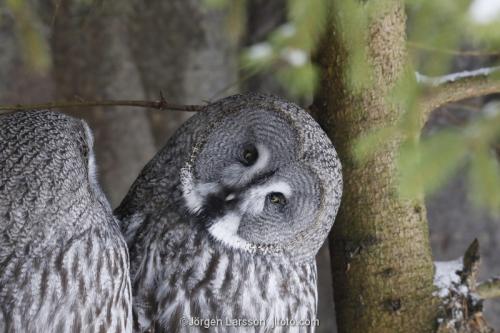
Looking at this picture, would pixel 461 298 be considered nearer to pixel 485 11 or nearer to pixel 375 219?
pixel 375 219

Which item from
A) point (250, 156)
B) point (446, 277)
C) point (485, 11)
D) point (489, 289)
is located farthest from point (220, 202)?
point (485, 11)

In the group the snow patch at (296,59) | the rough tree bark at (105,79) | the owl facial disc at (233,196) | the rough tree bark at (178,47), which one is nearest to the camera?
the owl facial disc at (233,196)

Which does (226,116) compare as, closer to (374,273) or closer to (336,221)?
(336,221)

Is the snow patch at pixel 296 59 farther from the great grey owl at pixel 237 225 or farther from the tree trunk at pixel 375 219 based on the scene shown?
the great grey owl at pixel 237 225

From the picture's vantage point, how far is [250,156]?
7.64 ft

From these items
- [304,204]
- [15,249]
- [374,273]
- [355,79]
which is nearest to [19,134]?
[15,249]

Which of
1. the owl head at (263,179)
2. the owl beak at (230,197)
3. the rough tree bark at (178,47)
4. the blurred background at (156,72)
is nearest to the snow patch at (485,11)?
the owl head at (263,179)

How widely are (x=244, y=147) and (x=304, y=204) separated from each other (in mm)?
243

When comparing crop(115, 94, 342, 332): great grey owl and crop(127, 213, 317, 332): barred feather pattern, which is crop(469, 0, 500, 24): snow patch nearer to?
crop(115, 94, 342, 332): great grey owl

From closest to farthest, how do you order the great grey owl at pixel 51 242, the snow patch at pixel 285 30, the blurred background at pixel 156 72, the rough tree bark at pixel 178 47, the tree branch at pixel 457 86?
the great grey owl at pixel 51 242, the tree branch at pixel 457 86, the snow patch at pixel 285 30, the blurred background at pixel 156 72, the rough tree bark at pixel 178 47

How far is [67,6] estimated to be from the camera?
13.3ft

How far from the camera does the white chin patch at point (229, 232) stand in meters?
2.36

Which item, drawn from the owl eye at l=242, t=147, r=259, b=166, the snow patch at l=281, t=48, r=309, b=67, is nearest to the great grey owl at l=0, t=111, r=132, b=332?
the owl eye at l=242, t=147, r=259, b=166

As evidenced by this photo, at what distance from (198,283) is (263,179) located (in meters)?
0.38
